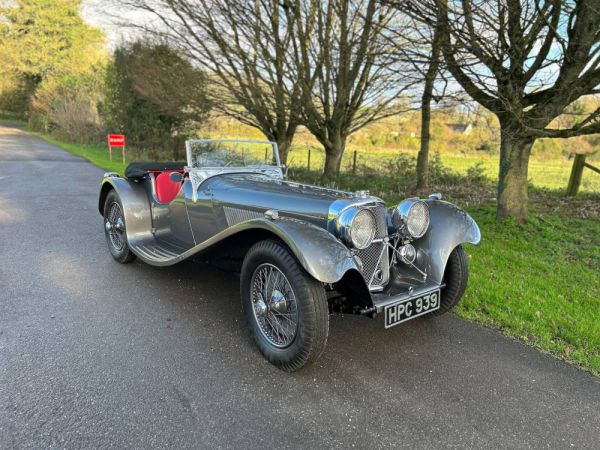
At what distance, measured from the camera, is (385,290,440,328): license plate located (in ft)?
8.98

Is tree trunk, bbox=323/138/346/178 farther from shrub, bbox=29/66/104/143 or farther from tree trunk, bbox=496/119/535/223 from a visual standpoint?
shrub, bbox=29/66/104/143

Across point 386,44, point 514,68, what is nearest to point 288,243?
point 514,68

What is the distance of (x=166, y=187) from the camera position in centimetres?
459

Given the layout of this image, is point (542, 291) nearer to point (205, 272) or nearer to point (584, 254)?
point (584, 254)

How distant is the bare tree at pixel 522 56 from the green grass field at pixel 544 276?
103cm

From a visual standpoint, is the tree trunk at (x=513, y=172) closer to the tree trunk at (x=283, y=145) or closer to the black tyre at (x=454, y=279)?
the black tyre at (x=454, y=279)

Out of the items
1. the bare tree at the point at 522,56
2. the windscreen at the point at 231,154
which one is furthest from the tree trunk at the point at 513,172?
the windscreen at the point at 231,154

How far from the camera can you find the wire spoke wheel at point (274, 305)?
276 cm

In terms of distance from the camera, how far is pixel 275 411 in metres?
2.30

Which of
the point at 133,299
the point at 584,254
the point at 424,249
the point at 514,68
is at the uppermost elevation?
the point at 514,68

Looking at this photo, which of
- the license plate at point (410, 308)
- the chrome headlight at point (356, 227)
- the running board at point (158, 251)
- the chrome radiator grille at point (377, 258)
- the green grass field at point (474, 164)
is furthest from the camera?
the green grass field at point (474, 164)

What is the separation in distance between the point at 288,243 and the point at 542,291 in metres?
3.03

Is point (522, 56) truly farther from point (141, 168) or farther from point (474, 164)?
point (474, 164)

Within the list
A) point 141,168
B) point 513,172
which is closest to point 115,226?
point 141,168
